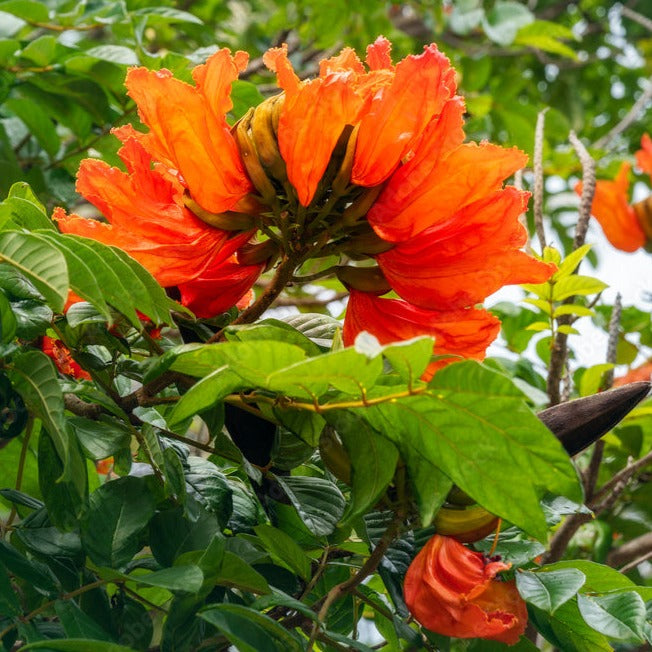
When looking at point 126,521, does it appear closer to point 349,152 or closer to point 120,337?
point 120,337

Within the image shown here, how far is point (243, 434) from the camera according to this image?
607 mm

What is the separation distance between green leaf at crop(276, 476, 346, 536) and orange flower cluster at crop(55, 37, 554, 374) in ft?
0.30

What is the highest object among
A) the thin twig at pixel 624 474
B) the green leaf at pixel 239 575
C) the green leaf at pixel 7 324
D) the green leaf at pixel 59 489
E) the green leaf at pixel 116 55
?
the green leaf at pixel 7 324

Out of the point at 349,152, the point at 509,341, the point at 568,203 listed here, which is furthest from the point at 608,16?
the point at 349,152

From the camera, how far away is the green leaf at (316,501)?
591 mm

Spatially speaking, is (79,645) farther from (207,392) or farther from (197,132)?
(197,132)

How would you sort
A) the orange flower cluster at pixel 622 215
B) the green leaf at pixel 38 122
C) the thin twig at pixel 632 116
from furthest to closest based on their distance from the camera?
the orange flower cluster at pixel 622 215, the thin twig at pixel 632 116, the green leaf at pixel 38 122

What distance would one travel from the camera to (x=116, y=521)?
587 mm

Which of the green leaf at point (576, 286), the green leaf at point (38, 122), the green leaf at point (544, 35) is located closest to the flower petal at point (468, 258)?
the green leaf at point (576, 286)

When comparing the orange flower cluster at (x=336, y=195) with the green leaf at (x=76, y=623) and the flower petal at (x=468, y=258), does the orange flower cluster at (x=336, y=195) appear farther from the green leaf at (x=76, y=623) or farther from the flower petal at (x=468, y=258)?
the green leaf at (x=76, y=623)

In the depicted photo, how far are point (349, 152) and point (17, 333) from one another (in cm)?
20

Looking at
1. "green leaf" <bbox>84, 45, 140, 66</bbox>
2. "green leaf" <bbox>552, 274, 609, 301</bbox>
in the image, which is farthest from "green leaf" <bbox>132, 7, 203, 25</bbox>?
"green leaf" <bbox>552, 274, 609, 301</bbox>

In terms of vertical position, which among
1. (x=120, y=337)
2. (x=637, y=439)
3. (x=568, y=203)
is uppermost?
(x=120, y=337)

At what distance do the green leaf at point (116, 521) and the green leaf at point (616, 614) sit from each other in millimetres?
261
